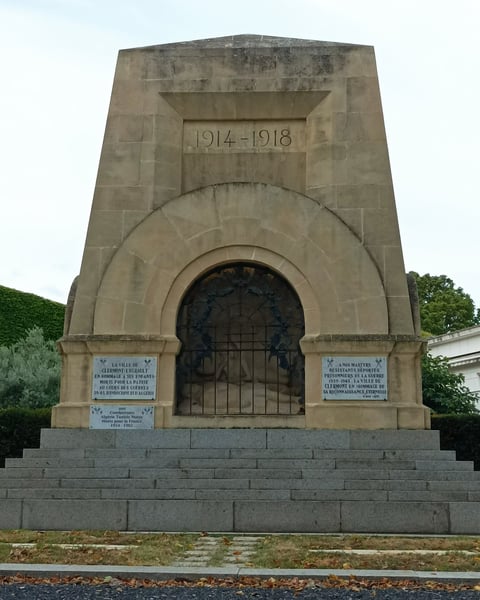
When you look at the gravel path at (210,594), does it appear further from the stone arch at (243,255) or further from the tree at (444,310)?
the tree at (444,310)

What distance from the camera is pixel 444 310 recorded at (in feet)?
188

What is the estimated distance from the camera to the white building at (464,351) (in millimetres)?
43188

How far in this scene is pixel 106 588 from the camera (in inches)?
298

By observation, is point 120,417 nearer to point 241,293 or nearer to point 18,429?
point 241,293

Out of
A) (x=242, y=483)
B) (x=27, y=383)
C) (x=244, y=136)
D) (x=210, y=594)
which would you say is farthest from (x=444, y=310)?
(x=210, y=594)

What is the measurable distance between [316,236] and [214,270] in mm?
2140

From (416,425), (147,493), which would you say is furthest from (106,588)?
(416,425)

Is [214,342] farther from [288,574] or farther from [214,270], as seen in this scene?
[288,574]

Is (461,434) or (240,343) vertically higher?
(240,343)

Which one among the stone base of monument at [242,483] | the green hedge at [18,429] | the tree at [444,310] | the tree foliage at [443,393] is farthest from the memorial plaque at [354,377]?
the tree at [444,310]

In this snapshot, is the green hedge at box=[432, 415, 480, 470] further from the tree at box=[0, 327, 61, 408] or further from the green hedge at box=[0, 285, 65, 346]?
the green hedge at box=[0, 285, 65, 346]

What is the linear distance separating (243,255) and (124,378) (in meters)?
3.30

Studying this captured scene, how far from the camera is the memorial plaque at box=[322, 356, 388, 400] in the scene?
13.9 metres

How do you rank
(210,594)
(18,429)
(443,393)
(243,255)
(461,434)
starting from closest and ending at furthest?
1. (210,594)
2. (243,255)
3. (461,434)
4. (18,429)
5. (443,393)
